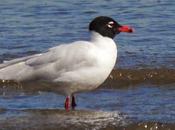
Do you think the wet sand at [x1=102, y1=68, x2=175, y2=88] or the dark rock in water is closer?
the dark rock in water

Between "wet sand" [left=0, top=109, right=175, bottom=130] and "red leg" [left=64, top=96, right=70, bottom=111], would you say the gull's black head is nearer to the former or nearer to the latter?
"red leg" [left=64, top=96, right=70, bottom=111]

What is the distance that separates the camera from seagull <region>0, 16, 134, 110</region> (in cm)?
902

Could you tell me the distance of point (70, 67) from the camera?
9102mm

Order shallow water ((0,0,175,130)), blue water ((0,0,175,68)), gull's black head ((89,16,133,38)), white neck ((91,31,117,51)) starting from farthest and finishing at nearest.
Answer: blue water ((0,0,175,68)) → gull's black head ((89,16,133,38)) → white neck ((91,31,117,51)) → shallow water ((0,0,175,130))

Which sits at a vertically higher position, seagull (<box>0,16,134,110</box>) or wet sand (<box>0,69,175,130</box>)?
seagull (<box>0,16,134,110</box>)

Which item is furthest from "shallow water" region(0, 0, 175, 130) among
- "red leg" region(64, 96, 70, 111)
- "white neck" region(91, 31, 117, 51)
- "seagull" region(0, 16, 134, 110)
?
"white neck" region(91, 31, 117, 51)

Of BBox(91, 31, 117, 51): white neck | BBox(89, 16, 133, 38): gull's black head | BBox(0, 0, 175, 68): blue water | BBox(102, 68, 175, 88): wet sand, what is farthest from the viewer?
BBox(0, 0, 175, 68): blue water

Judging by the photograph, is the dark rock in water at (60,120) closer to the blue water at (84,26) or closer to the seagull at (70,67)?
the seagull at (70,67)

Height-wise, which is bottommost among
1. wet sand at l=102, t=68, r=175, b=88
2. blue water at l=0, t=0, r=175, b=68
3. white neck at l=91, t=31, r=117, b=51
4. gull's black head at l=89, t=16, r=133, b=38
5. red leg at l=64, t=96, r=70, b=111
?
wet sand at l=102, t=68, r=175, b=88

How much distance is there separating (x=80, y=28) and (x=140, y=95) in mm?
4642

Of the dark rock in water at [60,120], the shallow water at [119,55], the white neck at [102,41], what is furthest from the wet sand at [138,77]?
the dark rock in water at [60,120]

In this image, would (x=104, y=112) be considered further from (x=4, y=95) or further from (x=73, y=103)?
(x=4, y=95)

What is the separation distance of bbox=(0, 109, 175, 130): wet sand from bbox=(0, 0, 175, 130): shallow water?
0.03 feet

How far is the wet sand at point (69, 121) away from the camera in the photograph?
8102 millimetres
